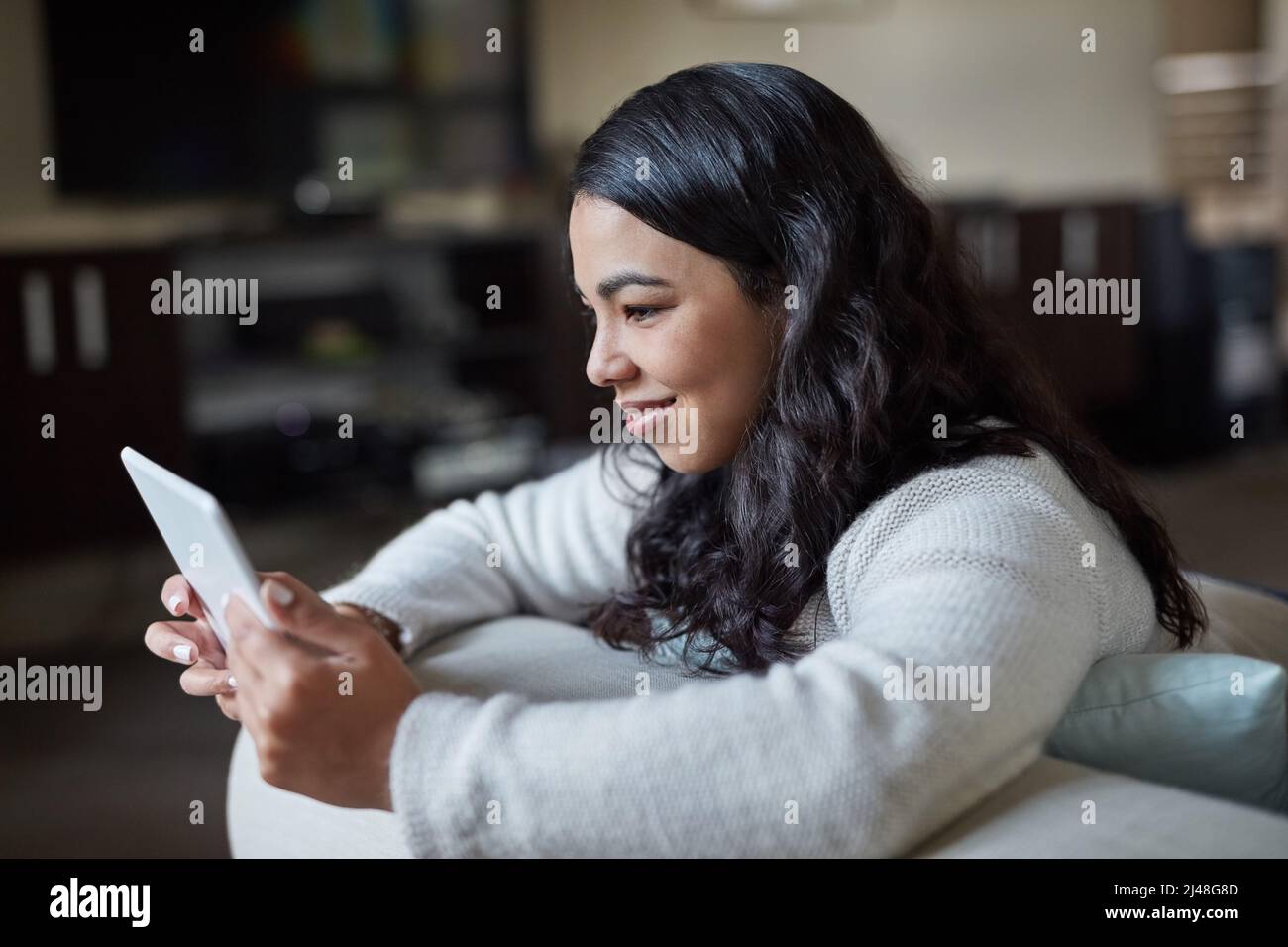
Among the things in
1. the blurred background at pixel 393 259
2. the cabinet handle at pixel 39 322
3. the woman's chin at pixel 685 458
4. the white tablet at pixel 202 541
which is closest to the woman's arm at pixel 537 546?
the woman's chin at pixel 685 458

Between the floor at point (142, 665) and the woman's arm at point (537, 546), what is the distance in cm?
54

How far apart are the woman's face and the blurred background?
4.46 feet

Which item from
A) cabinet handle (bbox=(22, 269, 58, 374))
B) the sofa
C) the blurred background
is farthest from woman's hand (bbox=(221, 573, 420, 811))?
cabinet handle (bbox=(22, 269, 58, 374))

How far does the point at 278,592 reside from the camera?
840mm

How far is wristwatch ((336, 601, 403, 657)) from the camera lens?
4.09 feet

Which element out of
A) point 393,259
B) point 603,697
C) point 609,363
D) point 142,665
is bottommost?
point 142,665

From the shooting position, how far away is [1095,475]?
1085 mm

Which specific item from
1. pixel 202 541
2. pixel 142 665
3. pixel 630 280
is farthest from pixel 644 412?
pixel 142 665

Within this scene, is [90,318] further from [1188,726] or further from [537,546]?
[1188,726]

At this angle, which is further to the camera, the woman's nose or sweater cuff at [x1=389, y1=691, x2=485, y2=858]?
the woman's nose

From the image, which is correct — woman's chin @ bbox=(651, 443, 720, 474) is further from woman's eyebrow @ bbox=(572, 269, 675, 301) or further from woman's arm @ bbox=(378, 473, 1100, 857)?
woman's arm @ bbox=(378, 473, 1100, 857)

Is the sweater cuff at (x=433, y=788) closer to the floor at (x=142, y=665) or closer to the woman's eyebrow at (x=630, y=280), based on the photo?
the woman's eyebrow at (x=630, y=280)

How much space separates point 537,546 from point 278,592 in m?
0.61
